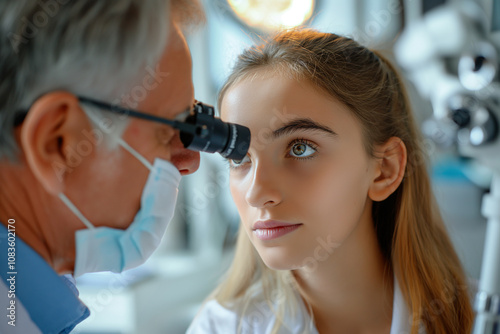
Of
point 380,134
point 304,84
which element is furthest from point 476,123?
point 304,84

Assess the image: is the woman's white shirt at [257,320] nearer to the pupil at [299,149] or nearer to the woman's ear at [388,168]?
the woman's ear at [388,168]

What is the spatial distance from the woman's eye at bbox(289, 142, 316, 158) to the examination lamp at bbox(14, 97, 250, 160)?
0.17 m

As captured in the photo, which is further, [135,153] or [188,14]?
[188,14]

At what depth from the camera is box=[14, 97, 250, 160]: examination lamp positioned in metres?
0.77

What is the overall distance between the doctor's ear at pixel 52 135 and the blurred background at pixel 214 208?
100 centimetres

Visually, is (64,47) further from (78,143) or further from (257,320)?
(257,320)

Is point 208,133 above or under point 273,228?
above

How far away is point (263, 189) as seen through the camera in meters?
0.94

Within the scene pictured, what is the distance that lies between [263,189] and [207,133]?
20 centimetres

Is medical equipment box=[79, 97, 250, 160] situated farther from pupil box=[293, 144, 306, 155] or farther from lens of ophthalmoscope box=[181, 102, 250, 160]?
pupil box=[293, 144, 306, 155]

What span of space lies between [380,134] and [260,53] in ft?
1.09

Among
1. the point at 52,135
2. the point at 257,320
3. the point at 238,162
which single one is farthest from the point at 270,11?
the point at 52,135

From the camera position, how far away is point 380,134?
1091 mm

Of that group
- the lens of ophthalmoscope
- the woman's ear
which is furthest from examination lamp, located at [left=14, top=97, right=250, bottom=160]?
the woman's ear
